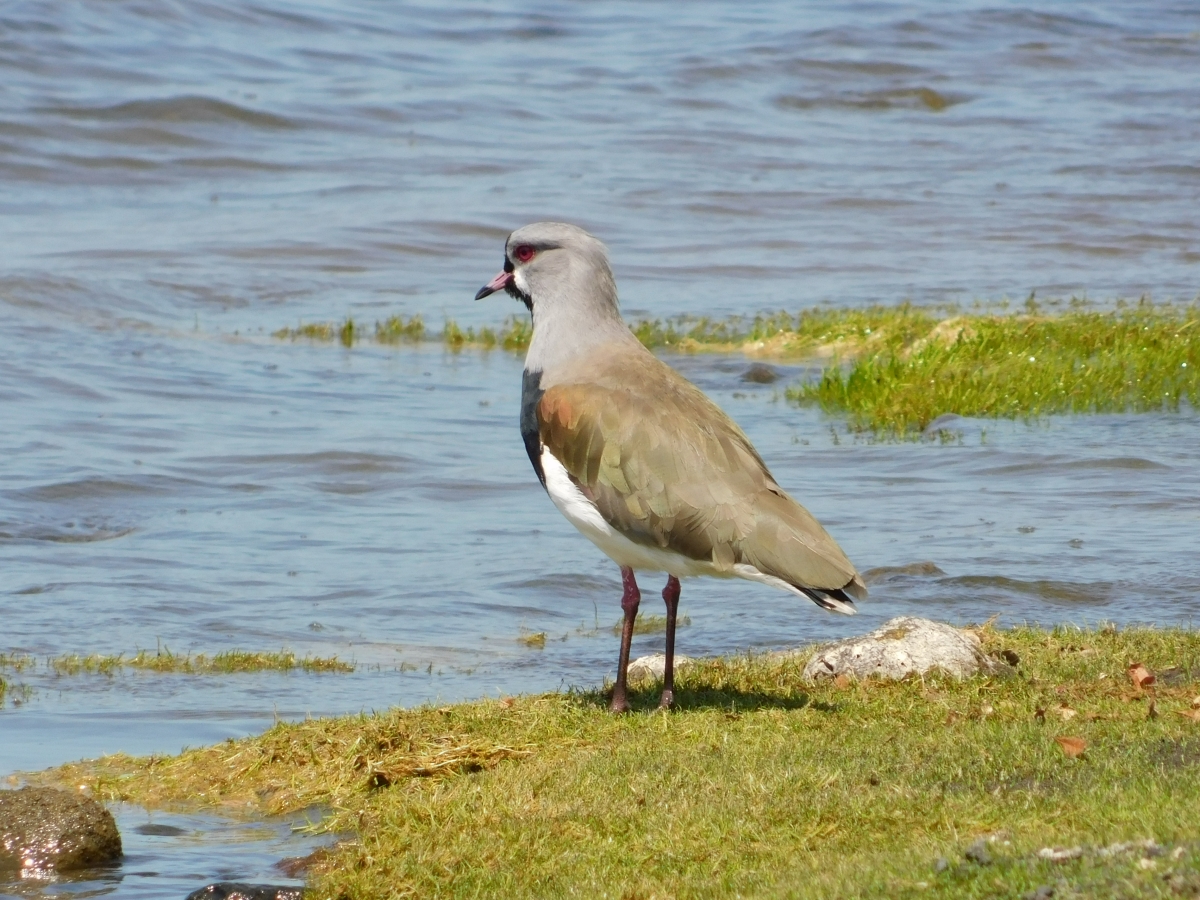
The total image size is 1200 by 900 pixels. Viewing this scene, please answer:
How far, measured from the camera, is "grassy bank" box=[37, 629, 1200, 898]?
573 centimetres

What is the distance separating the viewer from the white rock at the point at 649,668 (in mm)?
9055

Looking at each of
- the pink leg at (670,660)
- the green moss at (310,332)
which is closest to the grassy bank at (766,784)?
the pink leg at (670,660)

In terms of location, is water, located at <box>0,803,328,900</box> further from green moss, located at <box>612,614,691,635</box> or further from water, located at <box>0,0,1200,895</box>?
green moss, located at <box>612,614,691,635</box>

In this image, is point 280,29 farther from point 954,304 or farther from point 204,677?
point 204,677

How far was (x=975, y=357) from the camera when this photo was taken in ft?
57.4

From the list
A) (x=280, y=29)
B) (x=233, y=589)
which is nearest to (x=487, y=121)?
(x=280, y=29)

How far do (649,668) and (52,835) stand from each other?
10.5 feet

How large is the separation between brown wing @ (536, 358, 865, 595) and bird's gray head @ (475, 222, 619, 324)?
49 centimetres

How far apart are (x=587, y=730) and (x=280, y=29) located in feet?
122

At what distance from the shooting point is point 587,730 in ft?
26.2

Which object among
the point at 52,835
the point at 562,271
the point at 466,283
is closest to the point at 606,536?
the point at 562,271

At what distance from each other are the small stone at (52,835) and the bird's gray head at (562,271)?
3031 millimetres

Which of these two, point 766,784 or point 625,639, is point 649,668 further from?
point 766,784

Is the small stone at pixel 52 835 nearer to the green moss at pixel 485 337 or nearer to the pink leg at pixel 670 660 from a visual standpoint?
the pink leg at pixel 670 660
